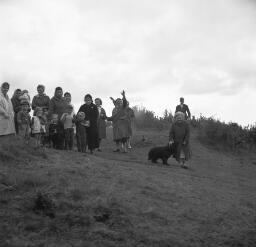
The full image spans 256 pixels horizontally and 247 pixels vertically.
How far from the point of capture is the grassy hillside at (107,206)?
701 centimetres

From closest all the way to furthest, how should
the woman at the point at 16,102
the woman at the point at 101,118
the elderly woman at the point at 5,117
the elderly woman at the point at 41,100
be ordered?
1. the elderly woman at the point at 5,117
2. the woman at the point at 16,102
3. the elderly woman at the point at 41,100
4. the woman at the point at 101,118

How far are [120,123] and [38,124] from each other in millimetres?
5379

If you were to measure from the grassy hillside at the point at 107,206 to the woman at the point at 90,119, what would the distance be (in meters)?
3.40

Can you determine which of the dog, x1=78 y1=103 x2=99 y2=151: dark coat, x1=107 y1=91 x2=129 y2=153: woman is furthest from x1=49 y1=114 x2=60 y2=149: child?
x1=107 y1=91 x2=129 y2=153: woman

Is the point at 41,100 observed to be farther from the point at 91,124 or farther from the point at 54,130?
the point at 91,124

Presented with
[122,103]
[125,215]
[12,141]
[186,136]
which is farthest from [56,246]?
[122,103]

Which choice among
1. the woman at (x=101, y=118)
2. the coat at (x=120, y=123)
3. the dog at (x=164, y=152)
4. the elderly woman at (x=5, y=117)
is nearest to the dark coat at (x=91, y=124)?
the woman at (x=101, y=118)

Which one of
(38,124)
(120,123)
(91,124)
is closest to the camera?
(38,124)

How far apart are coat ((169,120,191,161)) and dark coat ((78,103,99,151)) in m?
2.35

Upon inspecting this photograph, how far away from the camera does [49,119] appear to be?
14.9 m

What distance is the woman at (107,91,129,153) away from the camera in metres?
18.7

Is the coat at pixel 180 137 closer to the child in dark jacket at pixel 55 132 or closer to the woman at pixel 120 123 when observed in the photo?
the woman at pixel 120 123

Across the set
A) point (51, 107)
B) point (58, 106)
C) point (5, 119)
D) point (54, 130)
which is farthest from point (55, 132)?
point (5, 119)

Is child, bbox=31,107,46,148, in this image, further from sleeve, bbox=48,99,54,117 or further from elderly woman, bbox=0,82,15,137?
sleeve, bbox=48,99,54,117
